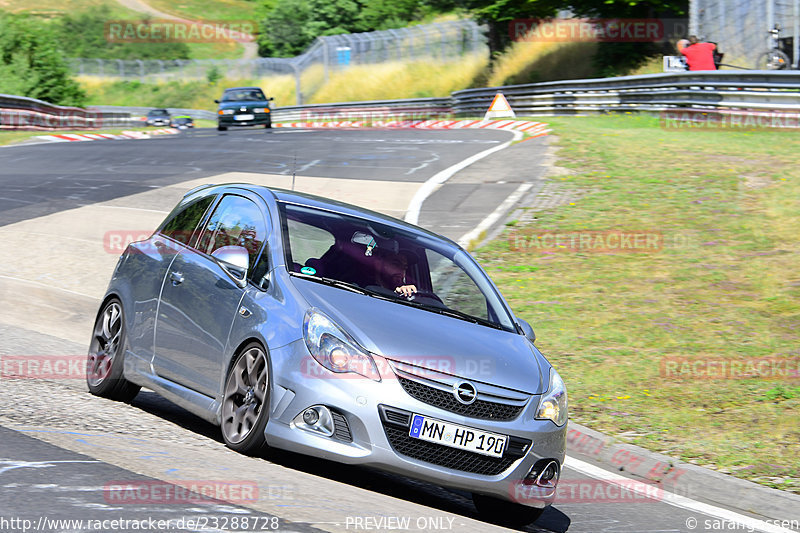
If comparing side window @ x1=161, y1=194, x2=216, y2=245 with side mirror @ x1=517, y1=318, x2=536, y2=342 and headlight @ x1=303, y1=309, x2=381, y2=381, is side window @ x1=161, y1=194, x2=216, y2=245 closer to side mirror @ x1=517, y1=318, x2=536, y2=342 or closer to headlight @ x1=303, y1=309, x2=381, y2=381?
headlight @ x1=303, y1=309, x2=381, y2=381

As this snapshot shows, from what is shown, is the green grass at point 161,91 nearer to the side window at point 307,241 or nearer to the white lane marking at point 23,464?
the side window at point 307,241

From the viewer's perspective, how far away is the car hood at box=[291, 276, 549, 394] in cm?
588

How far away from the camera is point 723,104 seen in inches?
1048

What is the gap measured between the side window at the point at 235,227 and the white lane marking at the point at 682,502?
279 centimetres

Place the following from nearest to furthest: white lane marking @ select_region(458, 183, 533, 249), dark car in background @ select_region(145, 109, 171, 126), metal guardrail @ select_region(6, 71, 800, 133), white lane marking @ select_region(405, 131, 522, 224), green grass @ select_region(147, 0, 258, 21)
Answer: white lane marking @ select_region(458, 183, 533, 249)
white lane marking @ select_region(405, 131, 522, 224)
metal guardrail @ select_region(6, 71, 800, 133)
dark car in background @ select_region(145, 109, 171, 126)
green grass @ select_region(147, 0, 258, 21)

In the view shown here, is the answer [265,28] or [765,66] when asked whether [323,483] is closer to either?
[765,66]

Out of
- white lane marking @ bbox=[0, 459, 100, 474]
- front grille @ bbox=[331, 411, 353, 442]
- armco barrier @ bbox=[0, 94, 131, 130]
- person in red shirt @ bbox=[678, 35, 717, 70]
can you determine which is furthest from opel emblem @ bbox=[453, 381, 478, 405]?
armco barrier @ bbox=[0, 94, 131, 130]

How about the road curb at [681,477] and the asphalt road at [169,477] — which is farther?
the road curb at [681,477]

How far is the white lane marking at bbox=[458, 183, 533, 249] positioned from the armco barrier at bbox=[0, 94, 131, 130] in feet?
74.5

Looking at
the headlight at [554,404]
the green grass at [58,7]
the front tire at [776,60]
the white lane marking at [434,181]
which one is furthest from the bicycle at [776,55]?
the green grass at [58,7]

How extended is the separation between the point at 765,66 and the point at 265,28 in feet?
236

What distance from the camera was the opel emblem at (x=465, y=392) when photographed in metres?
5.79

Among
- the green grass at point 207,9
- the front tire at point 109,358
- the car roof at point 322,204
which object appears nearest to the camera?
the car roof at point 322,204

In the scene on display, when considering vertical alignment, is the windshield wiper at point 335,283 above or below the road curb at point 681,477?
above
